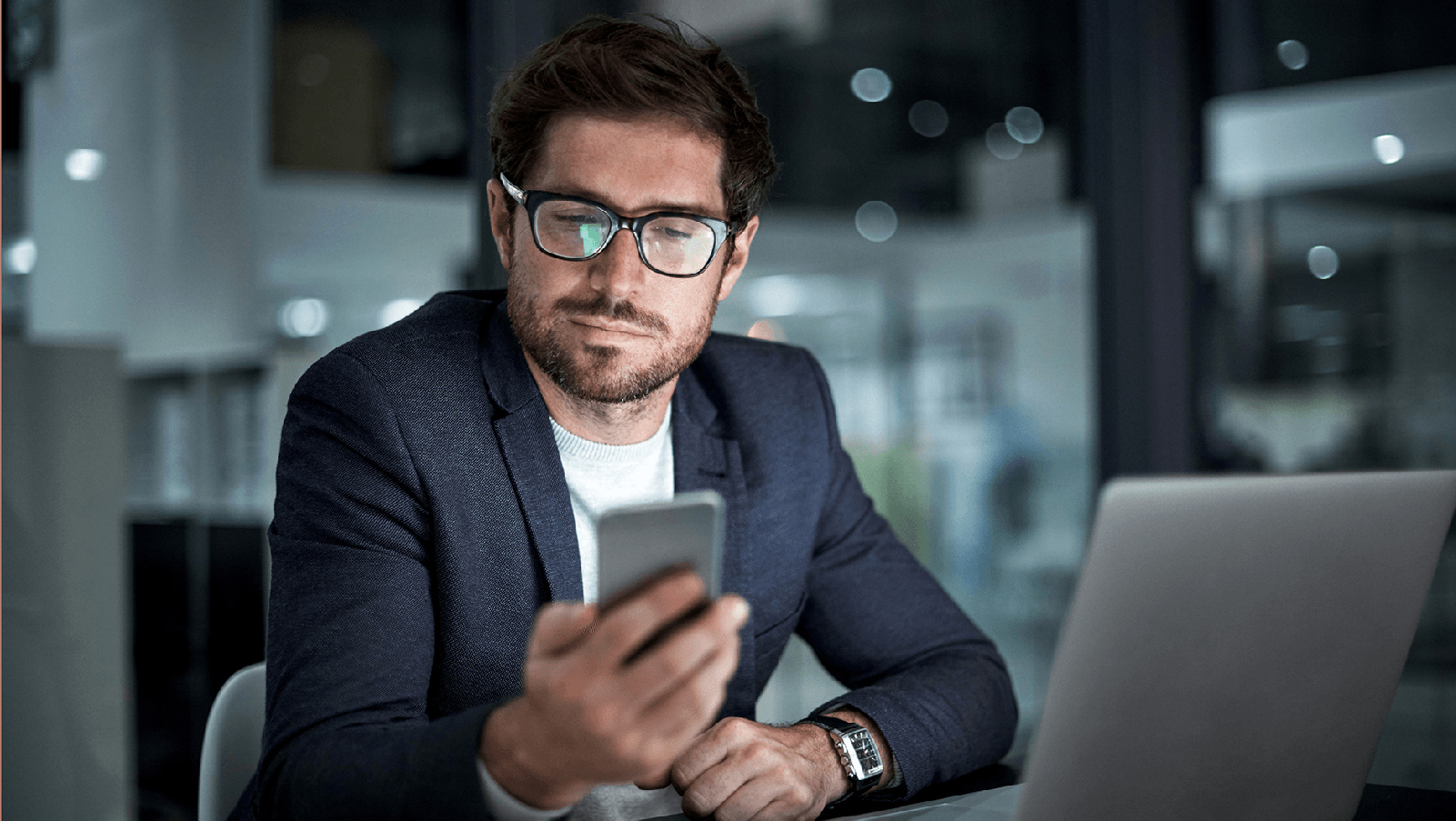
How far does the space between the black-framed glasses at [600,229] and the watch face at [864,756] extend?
0.57 meters

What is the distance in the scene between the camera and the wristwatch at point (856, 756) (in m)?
1.22

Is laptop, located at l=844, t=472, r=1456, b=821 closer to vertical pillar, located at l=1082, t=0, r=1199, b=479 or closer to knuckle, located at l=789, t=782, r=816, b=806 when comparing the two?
knuckle, located at l=789, t=782, r=816, b=806

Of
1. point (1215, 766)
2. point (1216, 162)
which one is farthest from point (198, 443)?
point (1216, 162)

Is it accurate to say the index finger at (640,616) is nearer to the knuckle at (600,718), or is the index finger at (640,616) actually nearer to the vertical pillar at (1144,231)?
the knuckle at (600,718)

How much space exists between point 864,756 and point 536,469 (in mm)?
500

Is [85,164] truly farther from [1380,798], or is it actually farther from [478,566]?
[1380,798]

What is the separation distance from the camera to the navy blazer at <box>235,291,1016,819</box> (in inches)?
39.7

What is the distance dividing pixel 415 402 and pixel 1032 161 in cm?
506

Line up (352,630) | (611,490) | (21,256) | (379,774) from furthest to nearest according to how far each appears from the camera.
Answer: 1. (21,256)
2. (611,490)
3. (352,630)
4. (379,774)

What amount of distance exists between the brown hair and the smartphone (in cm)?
78

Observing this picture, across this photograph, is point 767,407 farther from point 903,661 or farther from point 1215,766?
point 1215,766

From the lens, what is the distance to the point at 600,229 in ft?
4.28

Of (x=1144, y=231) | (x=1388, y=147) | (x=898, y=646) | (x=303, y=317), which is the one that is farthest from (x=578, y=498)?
(x=1388, y=147)

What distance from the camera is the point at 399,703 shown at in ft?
3.44
